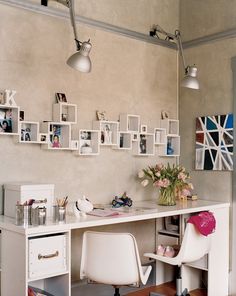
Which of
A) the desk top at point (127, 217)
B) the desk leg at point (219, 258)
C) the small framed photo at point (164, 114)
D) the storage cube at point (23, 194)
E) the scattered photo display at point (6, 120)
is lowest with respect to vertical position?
the desk leg at point (219, 258)

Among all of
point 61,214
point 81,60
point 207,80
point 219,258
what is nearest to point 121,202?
point 61,214

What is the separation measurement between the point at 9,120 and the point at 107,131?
948mm

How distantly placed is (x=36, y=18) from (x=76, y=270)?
2.11 meters

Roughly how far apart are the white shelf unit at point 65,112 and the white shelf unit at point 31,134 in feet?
0.70

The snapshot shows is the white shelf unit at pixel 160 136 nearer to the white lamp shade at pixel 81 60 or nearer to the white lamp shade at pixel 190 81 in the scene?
the white lamp shade at pixel 190 81

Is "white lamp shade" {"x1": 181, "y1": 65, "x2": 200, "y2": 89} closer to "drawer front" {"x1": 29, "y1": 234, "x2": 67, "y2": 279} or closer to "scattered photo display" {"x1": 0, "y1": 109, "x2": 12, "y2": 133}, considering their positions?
"scattered photo display" {"x1": 0, "y1": 109, "x2": 12, "y2": 133}

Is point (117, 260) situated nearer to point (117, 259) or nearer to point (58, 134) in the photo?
point (117, 259)

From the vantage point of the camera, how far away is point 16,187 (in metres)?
2.93

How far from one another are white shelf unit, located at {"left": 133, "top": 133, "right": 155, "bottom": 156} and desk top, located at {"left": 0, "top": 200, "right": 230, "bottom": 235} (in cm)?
48

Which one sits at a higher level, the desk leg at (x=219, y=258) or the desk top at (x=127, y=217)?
the desk top at (x=127, y=217)

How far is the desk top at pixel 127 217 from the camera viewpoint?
2607 mm

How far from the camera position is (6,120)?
3.15 meters

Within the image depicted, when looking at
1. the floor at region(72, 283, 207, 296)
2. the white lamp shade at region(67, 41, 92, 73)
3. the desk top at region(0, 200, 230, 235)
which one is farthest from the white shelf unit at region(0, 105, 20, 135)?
the floor at region(72, 283, 207, 296)

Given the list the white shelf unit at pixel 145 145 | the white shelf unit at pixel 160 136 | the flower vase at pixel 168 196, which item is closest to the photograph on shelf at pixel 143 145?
the white shelf unit at pixel 145 145
